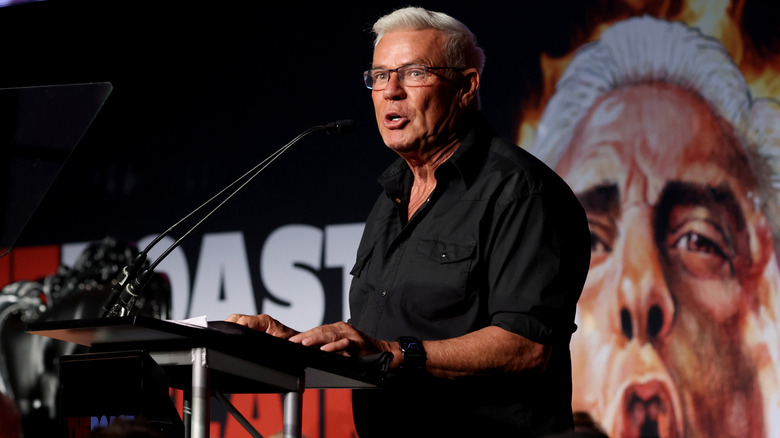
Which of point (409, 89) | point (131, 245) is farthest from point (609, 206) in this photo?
point (131, 245)

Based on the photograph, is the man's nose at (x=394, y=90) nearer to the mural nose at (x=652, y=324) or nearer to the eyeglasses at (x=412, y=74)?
the eyeglasses at (x=412, y=74)

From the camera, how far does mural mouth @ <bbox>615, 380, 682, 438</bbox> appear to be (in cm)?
369

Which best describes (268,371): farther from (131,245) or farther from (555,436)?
(131,245)

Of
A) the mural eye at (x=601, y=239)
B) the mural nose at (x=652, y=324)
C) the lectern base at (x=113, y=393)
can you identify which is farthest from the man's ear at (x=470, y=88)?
the mural nose at (x=652, y=324)

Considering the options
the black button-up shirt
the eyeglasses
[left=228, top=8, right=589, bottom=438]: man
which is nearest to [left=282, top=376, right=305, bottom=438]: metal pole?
[left=228, top=8, right=589, bottom=438]: man

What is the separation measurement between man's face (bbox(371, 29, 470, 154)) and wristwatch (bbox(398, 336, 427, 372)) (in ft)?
2.11

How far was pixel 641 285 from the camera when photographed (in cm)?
376

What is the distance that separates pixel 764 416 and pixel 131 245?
123 inches

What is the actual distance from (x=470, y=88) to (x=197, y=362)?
1218mm

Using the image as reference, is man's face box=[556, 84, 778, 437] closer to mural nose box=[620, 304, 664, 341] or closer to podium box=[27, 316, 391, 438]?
mural nose box=[620, 304, 664, 341]

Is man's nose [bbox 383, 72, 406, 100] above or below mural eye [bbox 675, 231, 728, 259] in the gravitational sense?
above

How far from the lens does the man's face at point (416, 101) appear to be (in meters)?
2.27

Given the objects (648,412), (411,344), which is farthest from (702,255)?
(411,344)

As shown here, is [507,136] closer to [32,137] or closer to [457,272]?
[457,272]
